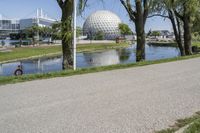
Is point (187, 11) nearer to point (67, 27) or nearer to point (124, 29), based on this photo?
point (67, 27)

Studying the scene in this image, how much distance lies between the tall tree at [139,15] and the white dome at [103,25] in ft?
407

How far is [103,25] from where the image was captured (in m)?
149

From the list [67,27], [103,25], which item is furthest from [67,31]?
[103,25]

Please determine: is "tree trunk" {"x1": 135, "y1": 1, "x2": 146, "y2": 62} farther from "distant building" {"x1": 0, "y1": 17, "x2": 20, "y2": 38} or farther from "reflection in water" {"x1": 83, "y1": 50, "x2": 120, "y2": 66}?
"distant building" {"x1": 0, "y1": 17, "x2": 20, "y2": 38}

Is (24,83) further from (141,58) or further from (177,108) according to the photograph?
(141,58)

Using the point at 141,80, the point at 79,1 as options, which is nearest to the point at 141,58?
the point at 79,1

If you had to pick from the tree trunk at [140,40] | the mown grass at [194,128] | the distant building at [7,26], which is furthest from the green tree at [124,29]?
the mown grass at [194,128]

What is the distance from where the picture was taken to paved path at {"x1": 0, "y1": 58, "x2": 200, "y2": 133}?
6.32 metres

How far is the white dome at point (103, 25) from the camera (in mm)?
148875

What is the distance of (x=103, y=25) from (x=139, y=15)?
418ft

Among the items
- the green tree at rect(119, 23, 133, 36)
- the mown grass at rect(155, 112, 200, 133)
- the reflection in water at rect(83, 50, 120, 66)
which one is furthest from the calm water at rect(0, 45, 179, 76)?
the green tree at rect(119, 23, 133, 36)

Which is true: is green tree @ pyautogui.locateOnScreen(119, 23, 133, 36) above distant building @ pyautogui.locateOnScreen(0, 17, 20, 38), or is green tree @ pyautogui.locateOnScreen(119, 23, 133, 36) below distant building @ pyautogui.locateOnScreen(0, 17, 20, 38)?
below

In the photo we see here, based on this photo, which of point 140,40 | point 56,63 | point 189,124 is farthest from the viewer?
point 56,63

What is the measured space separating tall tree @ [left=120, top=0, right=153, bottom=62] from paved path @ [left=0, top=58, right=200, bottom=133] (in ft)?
34.4
